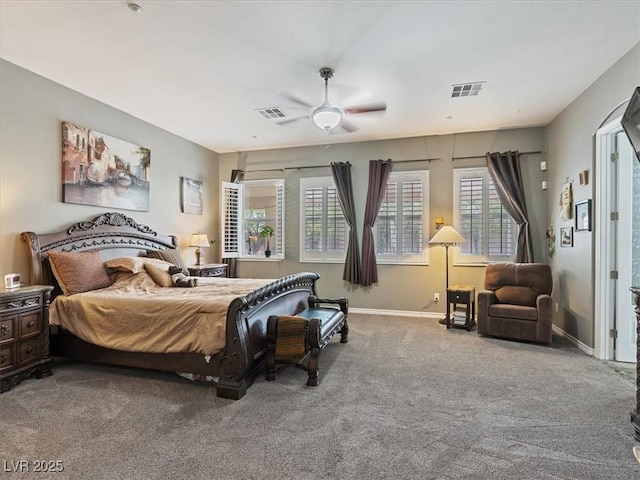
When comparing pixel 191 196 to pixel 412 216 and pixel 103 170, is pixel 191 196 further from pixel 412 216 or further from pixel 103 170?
pixel 412 216

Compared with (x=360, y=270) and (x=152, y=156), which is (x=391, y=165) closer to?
(x=360, y=270)

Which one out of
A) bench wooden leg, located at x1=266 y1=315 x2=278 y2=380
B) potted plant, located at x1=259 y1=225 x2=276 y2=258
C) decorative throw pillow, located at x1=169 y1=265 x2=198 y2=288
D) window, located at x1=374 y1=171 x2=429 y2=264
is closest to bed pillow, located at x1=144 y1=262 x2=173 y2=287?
decorative throw pillow, located at x1=169 y1=265 x2=198 y2=288

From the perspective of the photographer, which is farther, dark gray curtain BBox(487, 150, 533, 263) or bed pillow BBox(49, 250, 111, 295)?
dark gray curtain BBox(487, 150, 533, 263)

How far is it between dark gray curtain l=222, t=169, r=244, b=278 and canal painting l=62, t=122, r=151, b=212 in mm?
1830

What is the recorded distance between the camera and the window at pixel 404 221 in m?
5.96

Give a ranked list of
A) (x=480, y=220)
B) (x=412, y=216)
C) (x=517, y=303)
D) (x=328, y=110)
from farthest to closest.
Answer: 1. (x=412, y=216)
2. (x=480, y=220)
3. (x=517, y=303)
4. (x=328, y=110)

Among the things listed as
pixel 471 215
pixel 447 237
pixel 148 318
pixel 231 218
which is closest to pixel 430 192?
pixel 471 215

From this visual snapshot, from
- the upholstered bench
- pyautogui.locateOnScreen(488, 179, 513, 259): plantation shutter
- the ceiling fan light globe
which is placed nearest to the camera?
the upholstered bench

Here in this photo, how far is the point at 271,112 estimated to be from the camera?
4.84 meters

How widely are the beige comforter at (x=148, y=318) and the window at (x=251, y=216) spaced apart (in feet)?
9.91

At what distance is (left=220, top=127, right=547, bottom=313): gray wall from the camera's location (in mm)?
5480

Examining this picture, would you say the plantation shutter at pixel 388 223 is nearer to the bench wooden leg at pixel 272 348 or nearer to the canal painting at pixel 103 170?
the bench wooden leg at pixel 272 348

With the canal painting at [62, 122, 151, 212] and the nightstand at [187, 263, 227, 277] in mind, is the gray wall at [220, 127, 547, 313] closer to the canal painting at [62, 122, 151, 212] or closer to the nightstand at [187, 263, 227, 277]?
the nightstand at [187, 263, 227, 277]

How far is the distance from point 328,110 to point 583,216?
11.0 feet
